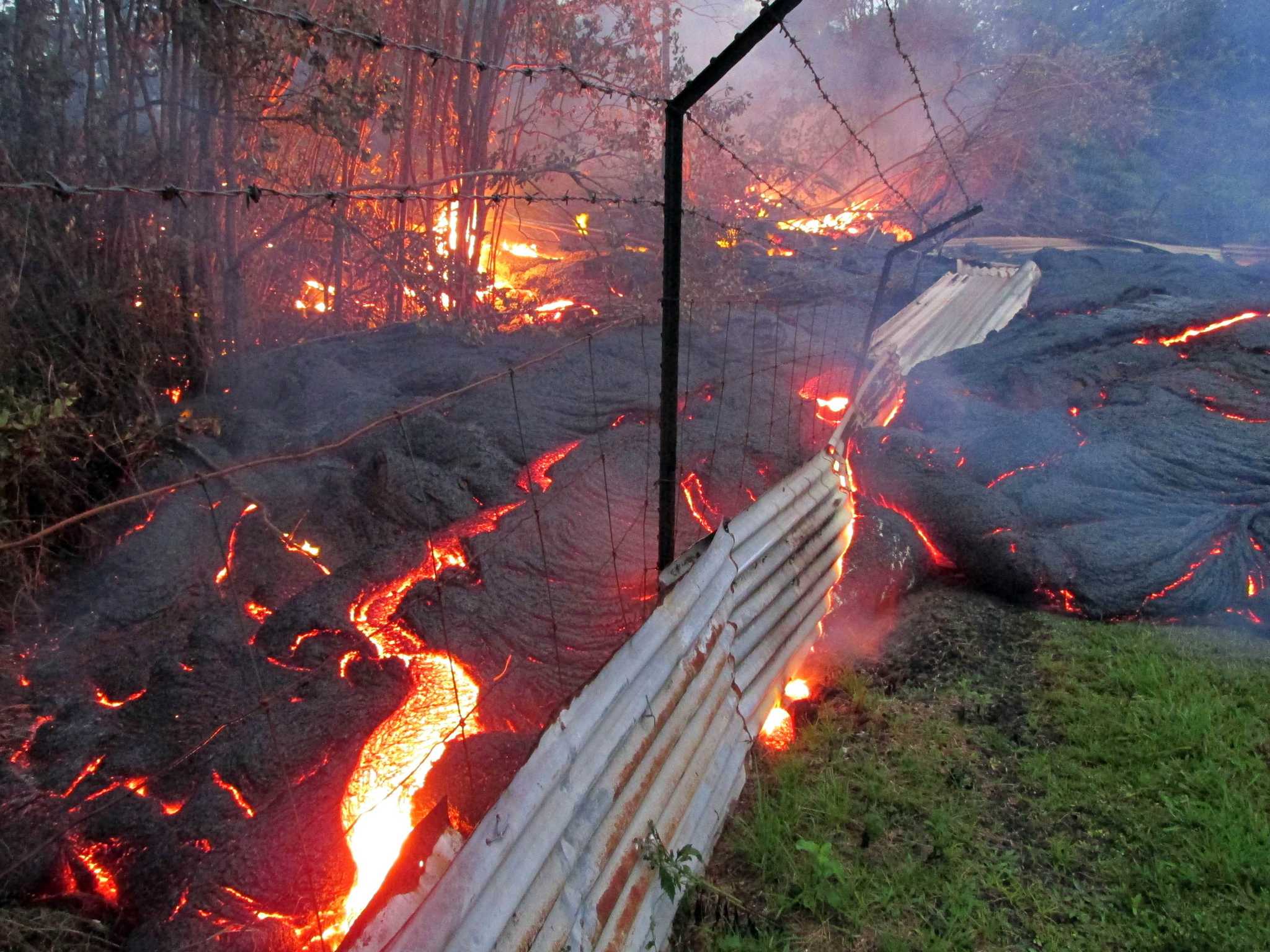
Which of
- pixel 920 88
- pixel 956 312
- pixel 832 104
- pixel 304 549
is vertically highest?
pixel 920 88

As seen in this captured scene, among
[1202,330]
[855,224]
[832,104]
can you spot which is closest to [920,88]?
[832,104]

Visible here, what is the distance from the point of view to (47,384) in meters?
4.50

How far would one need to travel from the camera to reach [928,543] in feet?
17.1

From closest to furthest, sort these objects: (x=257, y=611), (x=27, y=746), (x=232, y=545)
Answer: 1. (x=27, y=746)
2. (x=257, y=611)
3. (x=232, y=545)

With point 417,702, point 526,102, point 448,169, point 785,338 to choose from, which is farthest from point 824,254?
point 417,702

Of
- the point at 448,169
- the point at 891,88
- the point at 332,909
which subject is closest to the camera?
the point at 332,909

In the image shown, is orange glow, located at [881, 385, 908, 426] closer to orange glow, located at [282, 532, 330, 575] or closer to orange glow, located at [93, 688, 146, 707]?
orange glow, located at [282, 532, 330, 575]

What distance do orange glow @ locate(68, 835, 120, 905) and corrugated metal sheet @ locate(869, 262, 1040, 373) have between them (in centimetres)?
723

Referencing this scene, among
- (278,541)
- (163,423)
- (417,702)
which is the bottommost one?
(417,702)

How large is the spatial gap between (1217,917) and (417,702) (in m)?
3.09

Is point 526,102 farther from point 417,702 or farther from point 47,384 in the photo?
point 417,702

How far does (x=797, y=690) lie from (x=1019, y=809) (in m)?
1.13

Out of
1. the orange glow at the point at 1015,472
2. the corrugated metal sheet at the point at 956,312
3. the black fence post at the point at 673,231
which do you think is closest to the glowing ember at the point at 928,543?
the orange glow at the point at 1015,472

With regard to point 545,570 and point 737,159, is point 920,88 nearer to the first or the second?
point 737,159
